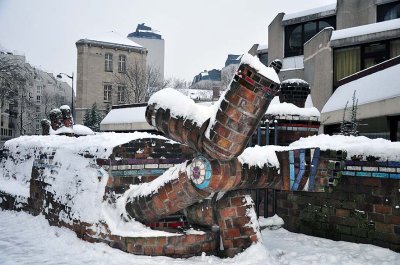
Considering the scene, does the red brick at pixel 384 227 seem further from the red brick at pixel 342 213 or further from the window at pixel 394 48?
the window at pixel 394 48

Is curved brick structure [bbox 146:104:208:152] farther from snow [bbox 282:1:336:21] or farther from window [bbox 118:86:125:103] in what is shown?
window [bbox 118:86:125:103]

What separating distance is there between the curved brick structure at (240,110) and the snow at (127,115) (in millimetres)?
14578

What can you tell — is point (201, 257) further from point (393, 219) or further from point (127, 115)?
point (127, 115)

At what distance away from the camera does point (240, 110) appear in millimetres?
3762

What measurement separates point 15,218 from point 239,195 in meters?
→ 4.45

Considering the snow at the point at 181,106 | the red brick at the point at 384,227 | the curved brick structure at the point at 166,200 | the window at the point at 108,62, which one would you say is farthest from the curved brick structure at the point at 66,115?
the window at the point at 108,62

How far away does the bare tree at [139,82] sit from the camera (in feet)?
119

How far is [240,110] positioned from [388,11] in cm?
1842

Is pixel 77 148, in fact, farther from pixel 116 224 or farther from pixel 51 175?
pixel 116 224

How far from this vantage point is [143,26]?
7200cm

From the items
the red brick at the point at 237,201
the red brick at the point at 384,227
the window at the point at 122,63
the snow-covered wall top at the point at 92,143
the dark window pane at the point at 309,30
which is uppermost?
the window at the point at 122,63

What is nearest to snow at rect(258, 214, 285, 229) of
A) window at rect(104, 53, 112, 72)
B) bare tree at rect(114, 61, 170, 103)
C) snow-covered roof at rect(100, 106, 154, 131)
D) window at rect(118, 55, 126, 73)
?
snow-covered roof at rect(100, 106, 154, 131)

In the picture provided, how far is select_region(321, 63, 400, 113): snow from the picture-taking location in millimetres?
9172

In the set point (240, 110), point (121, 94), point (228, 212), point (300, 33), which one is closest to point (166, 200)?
point (228, 212)
